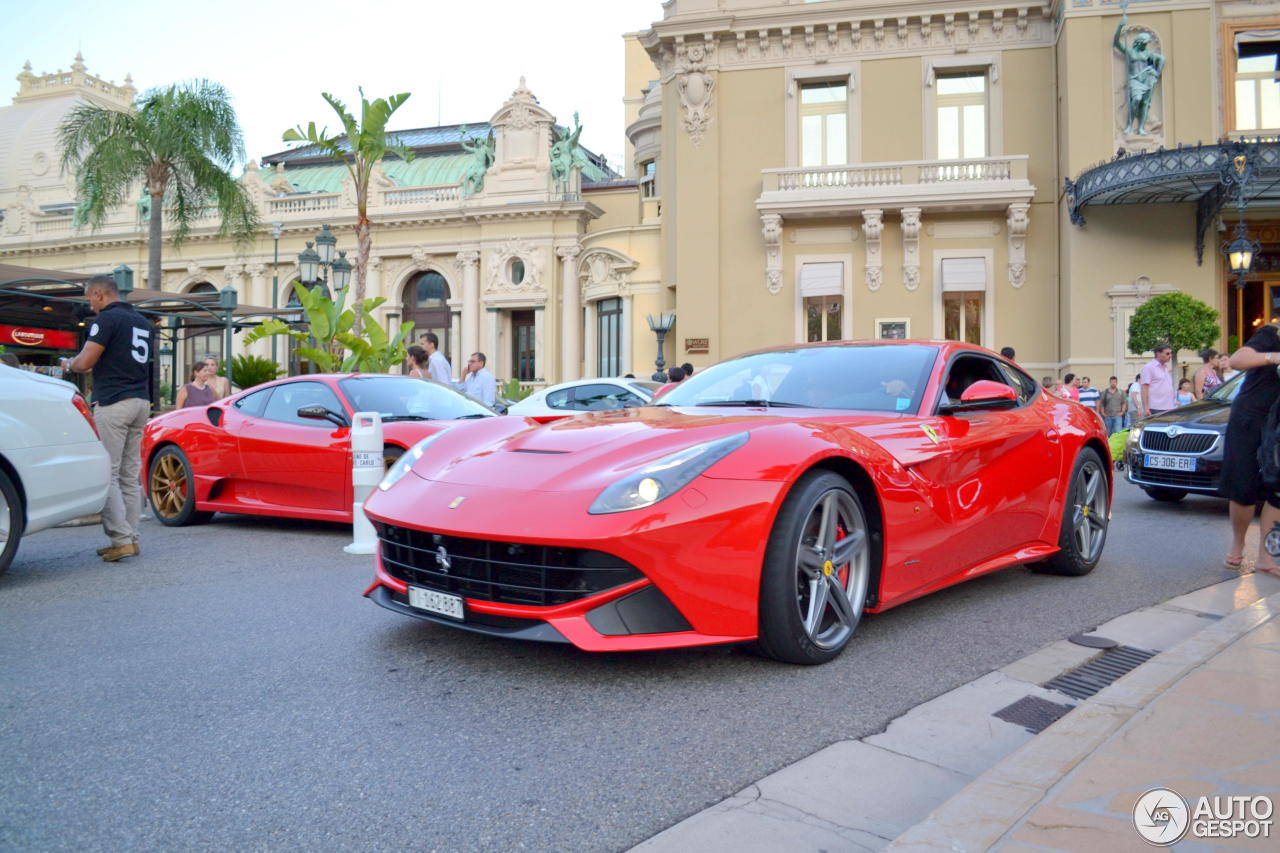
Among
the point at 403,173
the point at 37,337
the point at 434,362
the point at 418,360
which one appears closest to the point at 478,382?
the point at 434,362

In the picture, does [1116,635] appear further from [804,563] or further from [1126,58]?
[1126,58]

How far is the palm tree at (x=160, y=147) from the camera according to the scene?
25.1 meters

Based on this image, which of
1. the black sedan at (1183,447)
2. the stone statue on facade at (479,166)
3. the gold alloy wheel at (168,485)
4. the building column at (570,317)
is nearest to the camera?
the gold alloy wheel at (168,485)

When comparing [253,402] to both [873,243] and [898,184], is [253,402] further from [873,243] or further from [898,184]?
[898,184]

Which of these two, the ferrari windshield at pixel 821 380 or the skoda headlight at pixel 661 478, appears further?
the ferrari windshield at pixel 821 380

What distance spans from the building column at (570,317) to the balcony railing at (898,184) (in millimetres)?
10223

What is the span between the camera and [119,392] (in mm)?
6066

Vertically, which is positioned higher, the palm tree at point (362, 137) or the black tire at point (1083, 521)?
the palm tree at point (362, 137)

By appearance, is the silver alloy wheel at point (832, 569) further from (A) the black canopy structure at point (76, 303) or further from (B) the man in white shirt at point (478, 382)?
(A) the black canopy structure at point (76, 303)

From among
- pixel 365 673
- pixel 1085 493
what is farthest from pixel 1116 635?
pixel 365 673

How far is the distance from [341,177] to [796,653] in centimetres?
3942

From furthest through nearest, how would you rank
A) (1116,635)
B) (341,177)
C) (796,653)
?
1. (341,177)
2. (1116,635)
3. (796,653)

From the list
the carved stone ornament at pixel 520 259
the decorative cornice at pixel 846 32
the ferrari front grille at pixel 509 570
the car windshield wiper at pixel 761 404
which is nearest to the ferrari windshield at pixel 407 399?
the car windshield wiper at pixel 761 404

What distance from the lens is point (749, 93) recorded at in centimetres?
2384
